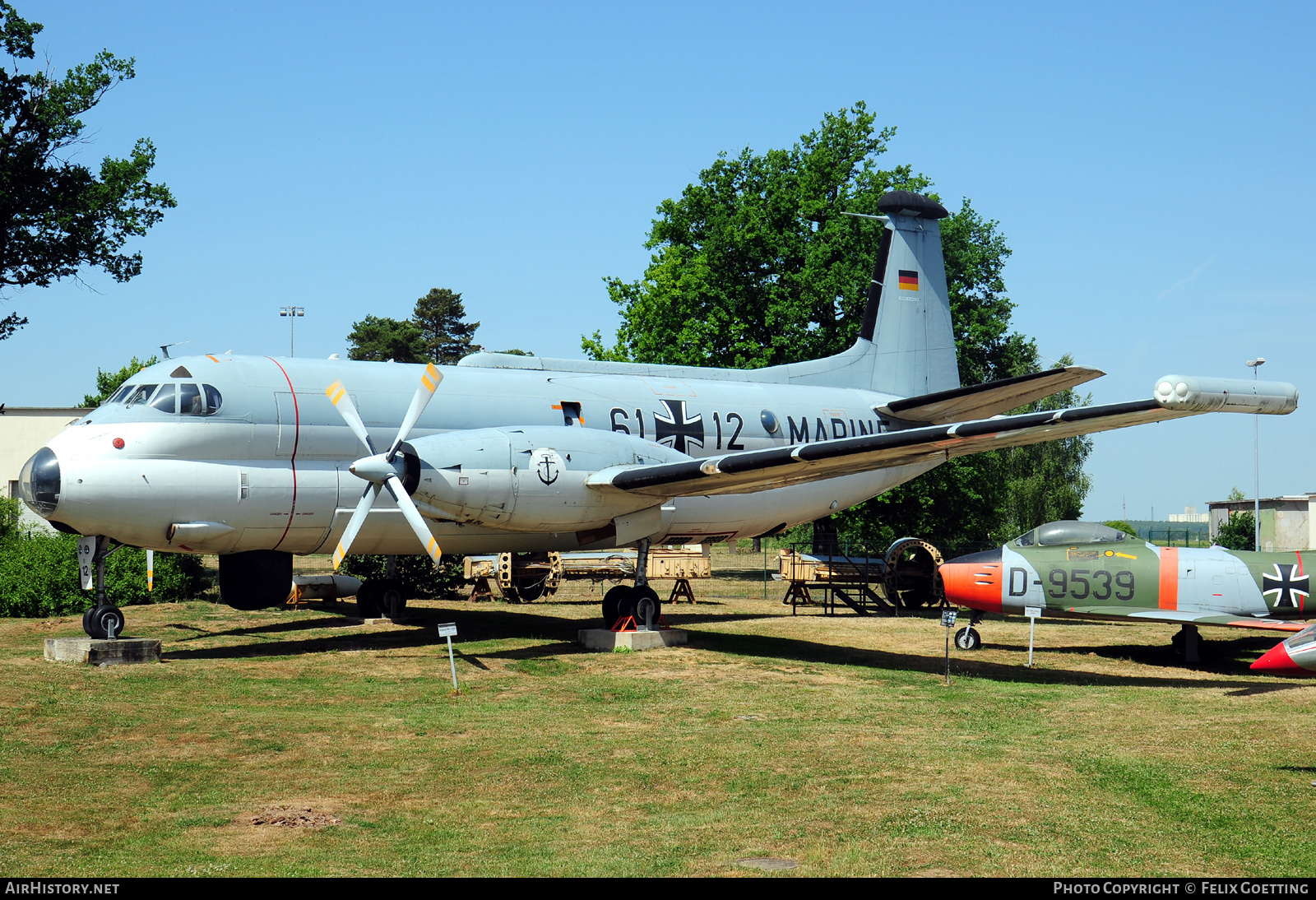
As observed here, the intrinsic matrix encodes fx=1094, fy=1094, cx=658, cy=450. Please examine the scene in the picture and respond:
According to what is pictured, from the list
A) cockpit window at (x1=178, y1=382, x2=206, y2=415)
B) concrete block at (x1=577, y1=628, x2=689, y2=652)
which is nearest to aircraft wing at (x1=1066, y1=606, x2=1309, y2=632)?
concrete block at (x1=577, y1=628, x2=689, y2=652)

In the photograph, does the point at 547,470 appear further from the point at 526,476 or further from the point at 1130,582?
the point at 1130,582

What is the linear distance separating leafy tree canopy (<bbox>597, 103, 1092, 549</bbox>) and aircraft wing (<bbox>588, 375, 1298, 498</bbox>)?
21.6m

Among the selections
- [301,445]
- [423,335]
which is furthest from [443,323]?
[301,445]

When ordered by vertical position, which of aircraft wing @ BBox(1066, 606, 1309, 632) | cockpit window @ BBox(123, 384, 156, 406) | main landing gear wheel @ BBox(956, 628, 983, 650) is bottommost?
main landing gear wheel @ BBox(956, 628, 983, 650)

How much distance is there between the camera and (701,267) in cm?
4281

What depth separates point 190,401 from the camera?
57.1 ft

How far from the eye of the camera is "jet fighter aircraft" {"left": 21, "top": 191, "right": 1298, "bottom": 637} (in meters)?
16.7

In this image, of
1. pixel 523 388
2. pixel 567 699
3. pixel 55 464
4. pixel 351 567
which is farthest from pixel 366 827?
pixel 351 567

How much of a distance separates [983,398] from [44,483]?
59.7 ft

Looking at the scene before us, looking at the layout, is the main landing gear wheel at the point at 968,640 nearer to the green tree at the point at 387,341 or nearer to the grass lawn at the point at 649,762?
the grass lawn at the point at 649,762

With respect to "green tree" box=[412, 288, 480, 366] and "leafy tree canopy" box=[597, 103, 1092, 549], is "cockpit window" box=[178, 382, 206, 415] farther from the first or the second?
"green tree" box=[412, 288, 480, 366]

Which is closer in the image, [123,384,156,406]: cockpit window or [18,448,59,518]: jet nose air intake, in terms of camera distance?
[18,448,59,518]: jet nose air intake

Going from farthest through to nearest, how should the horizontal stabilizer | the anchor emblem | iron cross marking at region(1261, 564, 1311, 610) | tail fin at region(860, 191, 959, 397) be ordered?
tail fin at region(860, 191, 959, 397), the horizontal stabilizer, iron cross marking at region(1261, 564, 1311, 610), the anchor emblem

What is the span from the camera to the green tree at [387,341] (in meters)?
98.2
